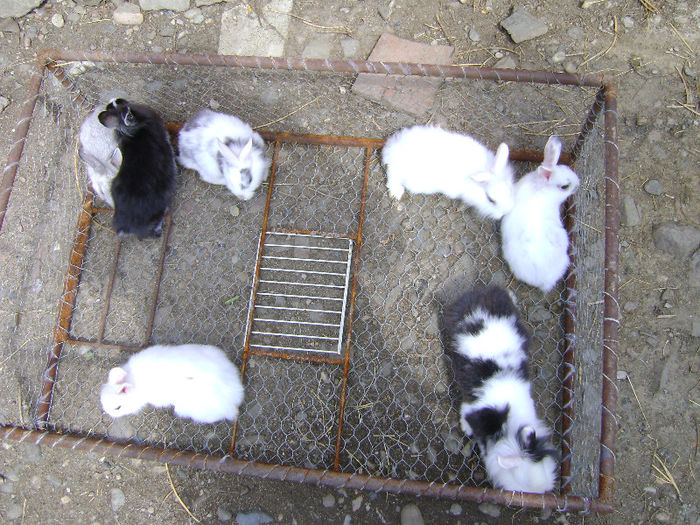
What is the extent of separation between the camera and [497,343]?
9.39 feet

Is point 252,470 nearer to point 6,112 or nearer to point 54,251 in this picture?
point 54,251

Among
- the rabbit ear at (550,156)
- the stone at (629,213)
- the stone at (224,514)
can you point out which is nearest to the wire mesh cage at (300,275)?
the stone at (629,213)

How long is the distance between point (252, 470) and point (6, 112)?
3.62 m

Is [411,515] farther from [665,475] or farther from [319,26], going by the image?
[319,26]

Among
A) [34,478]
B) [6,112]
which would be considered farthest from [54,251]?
[34,478]

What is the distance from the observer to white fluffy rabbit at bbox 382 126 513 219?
120 inches

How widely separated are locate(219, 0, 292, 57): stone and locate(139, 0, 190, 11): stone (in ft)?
1.15

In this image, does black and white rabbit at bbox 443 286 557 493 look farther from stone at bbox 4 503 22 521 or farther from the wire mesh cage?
stone at bbox 4 503 22 521

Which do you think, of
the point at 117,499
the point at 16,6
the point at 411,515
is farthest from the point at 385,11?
the point at 117,499

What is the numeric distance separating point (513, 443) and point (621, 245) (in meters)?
1.70

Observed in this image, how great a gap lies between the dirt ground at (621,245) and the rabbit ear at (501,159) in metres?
1.11

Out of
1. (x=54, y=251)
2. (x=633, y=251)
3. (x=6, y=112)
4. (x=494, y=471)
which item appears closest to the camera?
(x=494, y=471)

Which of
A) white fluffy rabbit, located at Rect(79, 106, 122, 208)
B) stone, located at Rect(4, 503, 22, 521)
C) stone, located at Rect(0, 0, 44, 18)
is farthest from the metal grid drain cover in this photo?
stone, located at Rect(0, 0, 44, 18)

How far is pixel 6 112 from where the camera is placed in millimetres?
3926
